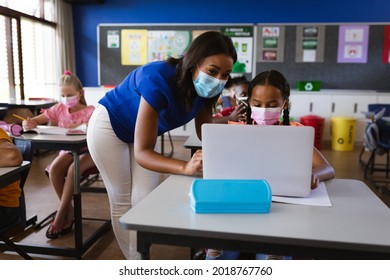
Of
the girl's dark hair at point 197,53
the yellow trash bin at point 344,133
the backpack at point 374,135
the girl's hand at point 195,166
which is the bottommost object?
the yellow trash bin at point 344,133

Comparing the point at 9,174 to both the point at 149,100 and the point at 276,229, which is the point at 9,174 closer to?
the point at 149,100

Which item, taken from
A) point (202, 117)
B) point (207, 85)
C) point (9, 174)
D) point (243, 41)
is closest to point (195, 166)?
point (207, 85)

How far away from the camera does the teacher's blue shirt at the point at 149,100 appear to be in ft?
4.02

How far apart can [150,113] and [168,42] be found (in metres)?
5.04

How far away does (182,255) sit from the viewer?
2115 millimetres

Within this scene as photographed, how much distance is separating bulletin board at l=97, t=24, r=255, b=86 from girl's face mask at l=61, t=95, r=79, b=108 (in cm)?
358

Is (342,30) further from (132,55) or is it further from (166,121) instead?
(166,121)

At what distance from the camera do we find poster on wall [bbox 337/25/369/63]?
559 cm

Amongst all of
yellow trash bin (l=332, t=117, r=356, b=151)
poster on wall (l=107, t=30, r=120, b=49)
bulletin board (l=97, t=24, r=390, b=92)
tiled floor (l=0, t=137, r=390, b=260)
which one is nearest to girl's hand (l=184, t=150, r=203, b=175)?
tiled floor (l=0, t=137, r=390, b=260)

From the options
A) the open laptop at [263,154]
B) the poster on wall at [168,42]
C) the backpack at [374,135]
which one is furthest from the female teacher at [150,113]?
the poster on wall at [168,42]

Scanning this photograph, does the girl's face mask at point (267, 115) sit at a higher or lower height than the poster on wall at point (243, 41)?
lower

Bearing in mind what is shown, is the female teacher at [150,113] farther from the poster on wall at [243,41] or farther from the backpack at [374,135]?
the poster on wall at [243,41]

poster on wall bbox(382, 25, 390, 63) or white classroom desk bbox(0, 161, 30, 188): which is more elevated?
poster on wall bbox(382, 25, 390, 63)

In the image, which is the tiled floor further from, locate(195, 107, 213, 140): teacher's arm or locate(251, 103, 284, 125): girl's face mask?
locate(251, 103, 284, 125): girl's face mask
